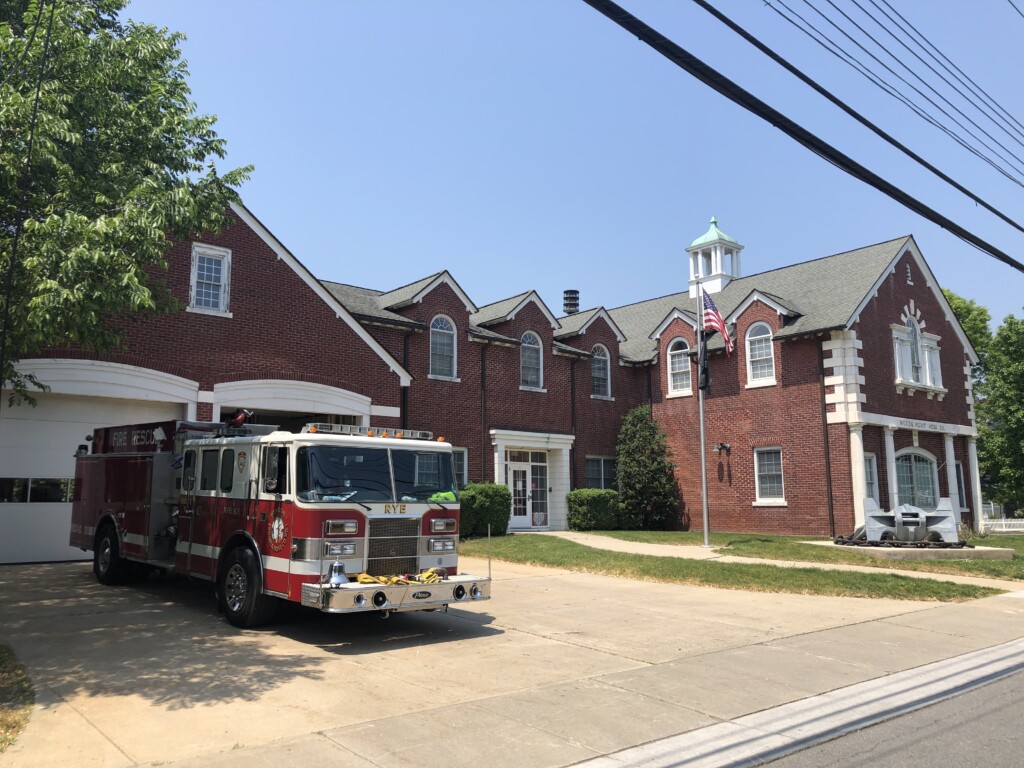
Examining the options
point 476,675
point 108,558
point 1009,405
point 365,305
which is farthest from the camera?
point 1009,405

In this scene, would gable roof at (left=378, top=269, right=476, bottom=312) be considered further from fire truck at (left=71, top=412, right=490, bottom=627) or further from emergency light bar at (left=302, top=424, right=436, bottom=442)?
→ emergency light bar at (left=302, top=424, right=436, bottom=442)

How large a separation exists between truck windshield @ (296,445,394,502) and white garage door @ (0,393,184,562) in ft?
32.6

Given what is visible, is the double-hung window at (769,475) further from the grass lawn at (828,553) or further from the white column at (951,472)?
the white column at (951,472)

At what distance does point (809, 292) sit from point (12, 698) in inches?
1008

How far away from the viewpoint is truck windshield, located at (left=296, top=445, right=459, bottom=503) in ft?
29.6

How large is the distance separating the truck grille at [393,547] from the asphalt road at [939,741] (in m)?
5.05

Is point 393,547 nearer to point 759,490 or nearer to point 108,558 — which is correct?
point 108,558

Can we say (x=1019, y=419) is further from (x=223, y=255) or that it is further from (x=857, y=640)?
(x=223, y=255)

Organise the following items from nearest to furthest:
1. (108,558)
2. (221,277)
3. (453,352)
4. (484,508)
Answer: (108,558), (221,277), (484,508), (453,352)

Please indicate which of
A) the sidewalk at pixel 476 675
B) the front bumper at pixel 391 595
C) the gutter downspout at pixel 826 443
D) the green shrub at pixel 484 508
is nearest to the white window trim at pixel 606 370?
the green shrub at pixel 484 508

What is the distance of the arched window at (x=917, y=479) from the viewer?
26.0 m

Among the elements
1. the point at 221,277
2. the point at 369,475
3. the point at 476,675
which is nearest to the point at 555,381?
the point at 221,277

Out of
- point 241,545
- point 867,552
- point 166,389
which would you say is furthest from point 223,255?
point 867,552

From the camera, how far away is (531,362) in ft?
87.4
